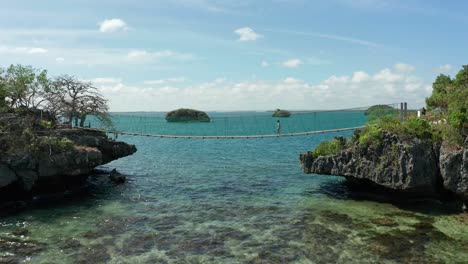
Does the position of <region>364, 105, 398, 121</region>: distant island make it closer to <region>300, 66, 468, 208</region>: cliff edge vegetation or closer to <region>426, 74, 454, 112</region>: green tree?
<region>300, 66, 468, 208</region>: cliff edge vegetation

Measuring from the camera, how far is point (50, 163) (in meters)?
19.5

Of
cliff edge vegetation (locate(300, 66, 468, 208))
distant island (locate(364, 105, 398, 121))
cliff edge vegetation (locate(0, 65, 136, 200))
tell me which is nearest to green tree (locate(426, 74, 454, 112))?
cliff edge vegetation (locate(300, 66, 468, 208))

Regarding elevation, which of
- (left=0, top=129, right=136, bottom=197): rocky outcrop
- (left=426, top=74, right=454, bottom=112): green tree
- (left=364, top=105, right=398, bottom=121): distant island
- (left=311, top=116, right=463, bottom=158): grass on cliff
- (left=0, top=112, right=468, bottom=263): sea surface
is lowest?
(left=0, top=112, right=468, bottom=263): sea surface

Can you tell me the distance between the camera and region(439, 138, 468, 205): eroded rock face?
52.0 ft

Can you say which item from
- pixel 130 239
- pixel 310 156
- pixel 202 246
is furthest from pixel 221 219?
pixel 310 156

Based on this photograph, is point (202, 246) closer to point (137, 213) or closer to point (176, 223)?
point (176, 223)

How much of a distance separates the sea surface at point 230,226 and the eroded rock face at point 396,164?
124 centimetres

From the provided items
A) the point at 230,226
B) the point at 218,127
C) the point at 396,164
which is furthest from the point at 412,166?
the point at 218,127

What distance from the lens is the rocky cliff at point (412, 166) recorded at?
52.9 feet

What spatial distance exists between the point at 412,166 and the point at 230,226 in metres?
9.08

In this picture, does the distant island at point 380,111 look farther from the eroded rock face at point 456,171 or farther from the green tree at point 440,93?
the eroded rock face at point 456,171

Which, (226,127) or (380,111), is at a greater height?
(380,111)

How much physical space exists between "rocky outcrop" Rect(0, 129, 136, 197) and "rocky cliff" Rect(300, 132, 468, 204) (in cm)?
1500

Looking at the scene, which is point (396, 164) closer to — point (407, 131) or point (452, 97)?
point (407, 131)
